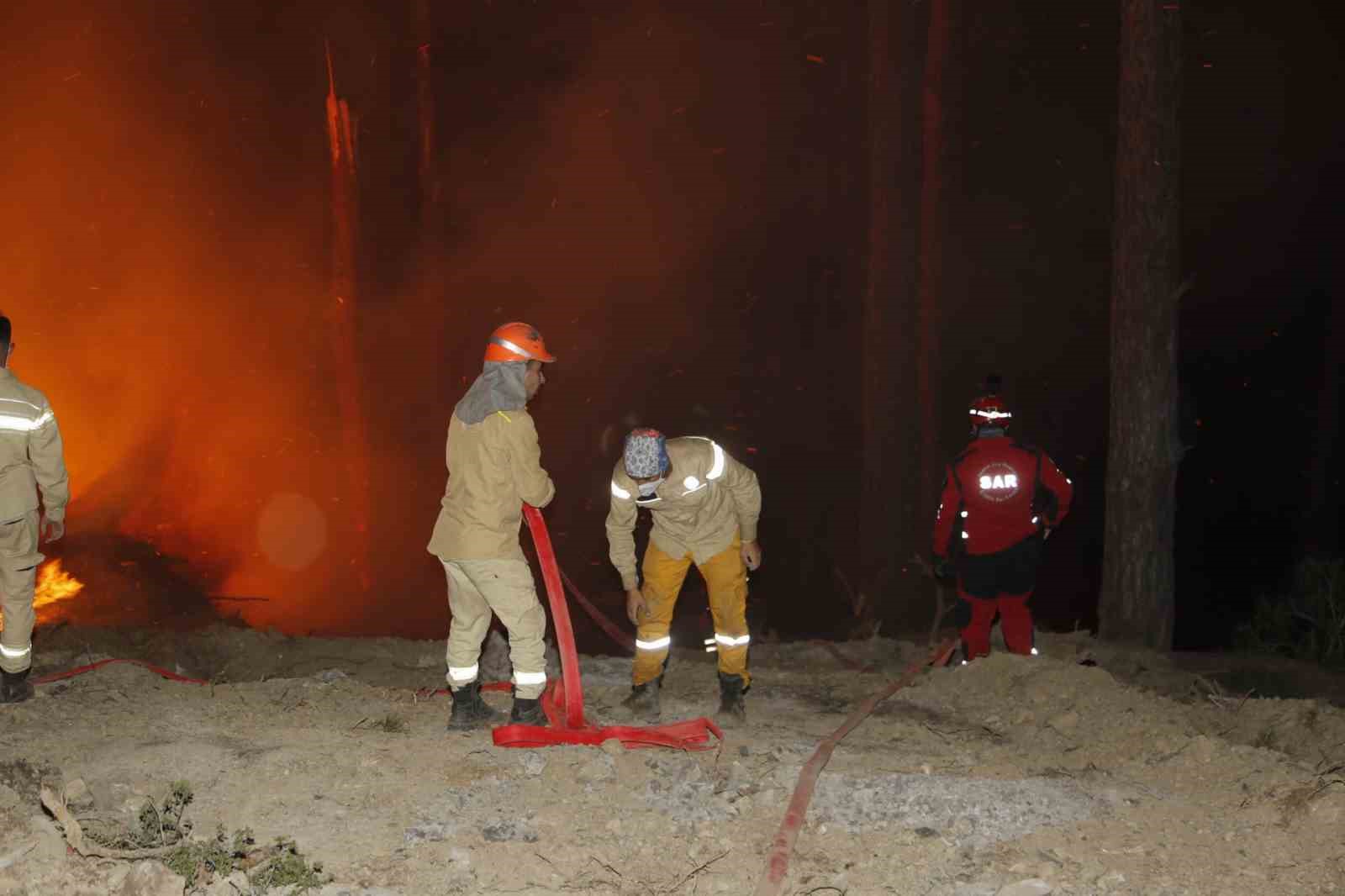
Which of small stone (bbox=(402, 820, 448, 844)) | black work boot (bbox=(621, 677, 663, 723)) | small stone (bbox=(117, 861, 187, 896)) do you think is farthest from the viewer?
black work boot (bbox=(621, 677, 663, 723))

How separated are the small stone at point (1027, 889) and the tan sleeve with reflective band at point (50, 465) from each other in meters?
5.00

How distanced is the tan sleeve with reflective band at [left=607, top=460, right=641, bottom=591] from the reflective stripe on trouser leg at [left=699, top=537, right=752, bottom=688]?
42 centimetres

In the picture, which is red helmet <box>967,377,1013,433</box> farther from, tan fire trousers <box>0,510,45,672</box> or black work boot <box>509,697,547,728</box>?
tan fire trousers <box>0,510,45,672</box>

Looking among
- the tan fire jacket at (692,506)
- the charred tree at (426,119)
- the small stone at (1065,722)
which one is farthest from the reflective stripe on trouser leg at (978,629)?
the charred tree at (426,119)

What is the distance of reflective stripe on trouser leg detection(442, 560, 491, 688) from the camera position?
18.4 ft

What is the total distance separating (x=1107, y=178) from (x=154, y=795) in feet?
34.7

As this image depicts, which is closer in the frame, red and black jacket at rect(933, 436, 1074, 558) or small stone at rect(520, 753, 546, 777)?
small stone at rect(520, 753, 546, 777)

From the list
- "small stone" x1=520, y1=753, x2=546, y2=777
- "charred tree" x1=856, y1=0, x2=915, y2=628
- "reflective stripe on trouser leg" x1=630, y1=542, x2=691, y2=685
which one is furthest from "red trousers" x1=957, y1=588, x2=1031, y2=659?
"charred tree" x1=856, y1=0, x2=915, y2=628

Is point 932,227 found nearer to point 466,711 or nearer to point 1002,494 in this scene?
point 1002,494

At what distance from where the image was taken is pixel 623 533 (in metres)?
5.84

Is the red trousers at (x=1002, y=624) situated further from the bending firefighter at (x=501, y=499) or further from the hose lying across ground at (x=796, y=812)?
the bending firefighter at (x=501, y=499)

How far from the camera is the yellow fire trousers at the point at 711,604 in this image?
6062 mm

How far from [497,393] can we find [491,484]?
0.45 m

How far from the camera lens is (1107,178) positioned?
A: 11547 mm
